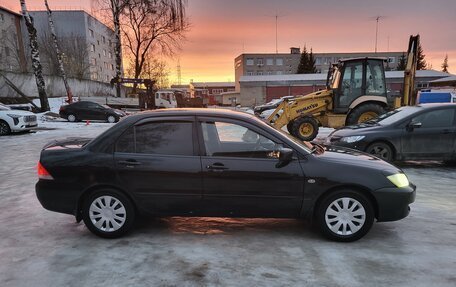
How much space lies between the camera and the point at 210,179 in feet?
14.5

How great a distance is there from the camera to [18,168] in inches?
354

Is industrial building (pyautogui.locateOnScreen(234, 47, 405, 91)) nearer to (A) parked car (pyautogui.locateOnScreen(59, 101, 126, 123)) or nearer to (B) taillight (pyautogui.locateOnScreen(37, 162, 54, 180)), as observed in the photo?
(A) parked car (pyautogui.locateOnScreen(59, 101, 126, 123))

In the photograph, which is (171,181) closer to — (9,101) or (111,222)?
(111,222)

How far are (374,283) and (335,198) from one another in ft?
3.70

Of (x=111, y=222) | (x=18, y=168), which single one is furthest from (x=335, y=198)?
(x=18, y=168)

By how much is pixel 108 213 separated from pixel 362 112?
32.9 ft

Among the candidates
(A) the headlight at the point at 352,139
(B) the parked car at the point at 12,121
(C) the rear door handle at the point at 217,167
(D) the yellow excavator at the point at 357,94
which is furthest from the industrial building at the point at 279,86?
(C) the rear door handle at the point at 217,167

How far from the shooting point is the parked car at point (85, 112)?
2417 cm

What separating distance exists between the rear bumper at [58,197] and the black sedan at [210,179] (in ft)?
0.04

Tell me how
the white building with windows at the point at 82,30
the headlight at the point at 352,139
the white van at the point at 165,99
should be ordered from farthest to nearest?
the white building with windows at the point at 82,30, the white van at the point at 165,99, the headlight at the point at 352,139

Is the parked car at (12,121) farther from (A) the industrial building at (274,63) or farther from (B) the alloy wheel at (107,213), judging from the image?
(A) the industrial building at (274,63)

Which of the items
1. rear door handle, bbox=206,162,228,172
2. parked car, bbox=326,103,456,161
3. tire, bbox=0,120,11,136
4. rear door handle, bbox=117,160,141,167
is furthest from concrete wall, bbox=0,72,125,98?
rear door handle, bbox=206,162,228,172

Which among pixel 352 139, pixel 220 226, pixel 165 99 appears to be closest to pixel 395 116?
pixel 352 139

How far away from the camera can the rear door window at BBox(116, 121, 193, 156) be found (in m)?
4.51
